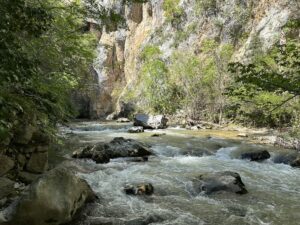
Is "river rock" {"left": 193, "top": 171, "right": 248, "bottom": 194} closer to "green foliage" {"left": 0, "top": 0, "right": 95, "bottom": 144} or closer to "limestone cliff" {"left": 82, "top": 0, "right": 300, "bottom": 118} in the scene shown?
"green foliage" {"left": 0, "top": 0, "right": 95, "bottom": 144}

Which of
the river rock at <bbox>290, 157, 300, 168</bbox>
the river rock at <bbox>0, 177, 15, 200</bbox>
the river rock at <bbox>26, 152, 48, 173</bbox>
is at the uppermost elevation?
the river rock at <bbox>26, 152, 48, 173</bbox>

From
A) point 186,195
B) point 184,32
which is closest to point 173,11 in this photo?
point 184,32

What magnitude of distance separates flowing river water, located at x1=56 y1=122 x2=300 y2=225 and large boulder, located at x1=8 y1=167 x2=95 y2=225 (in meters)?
0.52

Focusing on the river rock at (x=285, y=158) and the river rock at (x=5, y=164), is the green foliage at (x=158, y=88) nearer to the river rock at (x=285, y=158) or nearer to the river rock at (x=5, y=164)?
the river rock at (x=285, y=158)

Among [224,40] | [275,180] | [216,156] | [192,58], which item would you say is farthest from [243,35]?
[275,180]

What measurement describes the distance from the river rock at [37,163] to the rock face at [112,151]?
399cm

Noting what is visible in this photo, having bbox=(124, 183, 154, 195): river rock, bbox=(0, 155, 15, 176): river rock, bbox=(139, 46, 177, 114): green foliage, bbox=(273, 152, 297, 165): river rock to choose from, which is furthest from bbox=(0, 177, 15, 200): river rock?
bbox=(139, 46, 177, 114): green foliage

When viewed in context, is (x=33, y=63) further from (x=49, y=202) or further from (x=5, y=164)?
(x=5, y=164)

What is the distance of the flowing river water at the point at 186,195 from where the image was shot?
7.29 m

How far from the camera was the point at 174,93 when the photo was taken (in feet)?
119

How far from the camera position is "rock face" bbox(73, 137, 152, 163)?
12729mm

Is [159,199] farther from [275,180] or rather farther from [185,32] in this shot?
[185,32]

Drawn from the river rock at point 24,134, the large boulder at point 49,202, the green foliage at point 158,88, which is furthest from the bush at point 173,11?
the large boulder at point 49,202

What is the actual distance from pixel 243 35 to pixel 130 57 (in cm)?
1984
